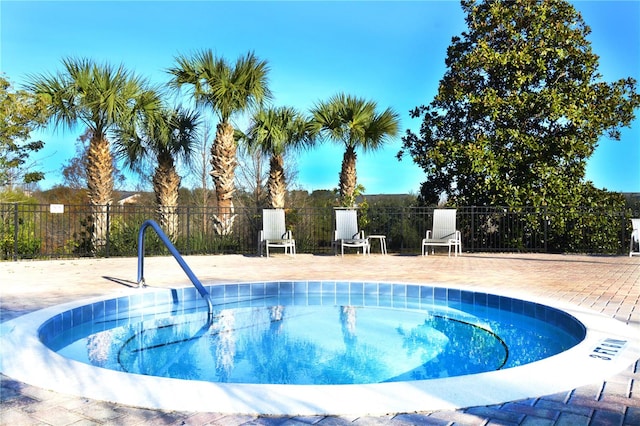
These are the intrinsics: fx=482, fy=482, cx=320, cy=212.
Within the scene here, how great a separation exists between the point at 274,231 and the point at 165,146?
423 cm

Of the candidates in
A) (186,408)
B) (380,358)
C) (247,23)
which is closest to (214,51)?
(247,23)

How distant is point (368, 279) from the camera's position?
23.0ft

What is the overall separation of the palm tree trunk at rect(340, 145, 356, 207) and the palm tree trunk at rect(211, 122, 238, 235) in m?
2.96

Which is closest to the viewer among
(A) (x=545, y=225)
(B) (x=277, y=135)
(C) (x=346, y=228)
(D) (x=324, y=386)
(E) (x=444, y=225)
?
(D) (x=324, y=386)

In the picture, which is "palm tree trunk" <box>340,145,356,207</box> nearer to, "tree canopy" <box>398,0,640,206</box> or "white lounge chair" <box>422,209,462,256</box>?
"tree canopy" <box>398,0,640,206</box>

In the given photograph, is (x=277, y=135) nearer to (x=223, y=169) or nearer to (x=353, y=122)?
(x=223, y=169)

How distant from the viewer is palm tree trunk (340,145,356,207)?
1306 centimetres

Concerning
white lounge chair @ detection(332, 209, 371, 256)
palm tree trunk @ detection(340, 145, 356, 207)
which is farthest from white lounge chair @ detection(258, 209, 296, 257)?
palm tree trunk @ detection(340, 145, 356, 207)

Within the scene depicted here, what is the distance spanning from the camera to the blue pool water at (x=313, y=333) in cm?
364

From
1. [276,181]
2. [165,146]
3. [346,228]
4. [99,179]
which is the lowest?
[346,228]

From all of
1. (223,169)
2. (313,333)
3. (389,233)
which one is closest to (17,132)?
(223,169)

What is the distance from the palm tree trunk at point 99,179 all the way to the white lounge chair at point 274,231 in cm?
371

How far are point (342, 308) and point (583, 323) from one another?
2.78 m

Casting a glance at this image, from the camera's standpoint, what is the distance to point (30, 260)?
32.7 ft
